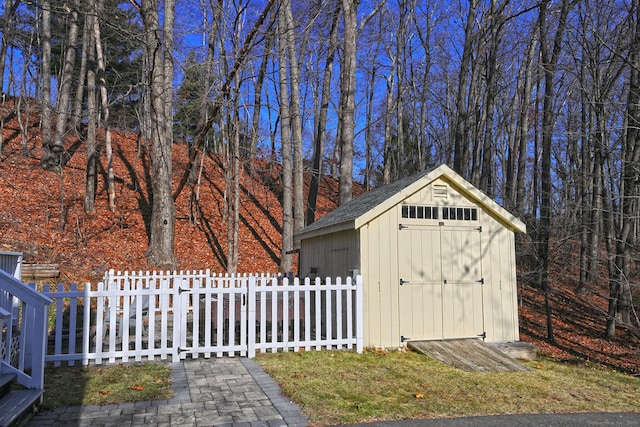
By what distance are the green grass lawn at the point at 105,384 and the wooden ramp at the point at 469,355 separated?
4.11 metres

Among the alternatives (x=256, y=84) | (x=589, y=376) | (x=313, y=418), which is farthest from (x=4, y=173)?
(x=589, y=376)

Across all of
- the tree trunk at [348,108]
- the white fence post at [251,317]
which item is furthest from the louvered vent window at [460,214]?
the tree trunk at [348,108]

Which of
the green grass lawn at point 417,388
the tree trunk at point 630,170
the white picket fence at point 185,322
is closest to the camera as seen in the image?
the green grass lawn at point 417,388

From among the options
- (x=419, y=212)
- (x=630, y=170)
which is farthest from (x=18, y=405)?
(x=630, y=170)

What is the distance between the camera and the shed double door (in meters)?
8.43

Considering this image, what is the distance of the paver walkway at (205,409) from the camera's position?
4.43m

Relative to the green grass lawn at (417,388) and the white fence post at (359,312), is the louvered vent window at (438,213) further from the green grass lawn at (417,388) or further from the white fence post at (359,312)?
the green grass lawn at (417,388)

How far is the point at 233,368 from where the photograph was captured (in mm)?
6543

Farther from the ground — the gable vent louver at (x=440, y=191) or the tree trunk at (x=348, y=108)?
the tree trunk at (x=348, y=108)

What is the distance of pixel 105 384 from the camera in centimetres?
567

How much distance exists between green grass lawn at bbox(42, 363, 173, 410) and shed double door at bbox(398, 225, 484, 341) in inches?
166

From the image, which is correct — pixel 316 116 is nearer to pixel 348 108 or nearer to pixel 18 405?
pixel 348 108

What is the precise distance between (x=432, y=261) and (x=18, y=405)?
650 cm

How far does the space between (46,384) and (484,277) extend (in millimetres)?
7133
